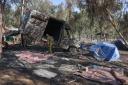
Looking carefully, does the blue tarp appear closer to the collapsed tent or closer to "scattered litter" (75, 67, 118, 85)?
the collapsed tent

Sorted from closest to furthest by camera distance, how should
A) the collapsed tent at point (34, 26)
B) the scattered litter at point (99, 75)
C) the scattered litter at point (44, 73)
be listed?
the scattered litter at point (44, 73) < the scattered litter at point (99, 75) < the collapsed tent at point (34, 26)

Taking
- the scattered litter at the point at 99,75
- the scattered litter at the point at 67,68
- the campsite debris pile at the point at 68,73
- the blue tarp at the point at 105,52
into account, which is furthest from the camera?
the blue tarp at the point at 105,52

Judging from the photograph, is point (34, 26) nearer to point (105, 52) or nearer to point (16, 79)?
point (105, 52)

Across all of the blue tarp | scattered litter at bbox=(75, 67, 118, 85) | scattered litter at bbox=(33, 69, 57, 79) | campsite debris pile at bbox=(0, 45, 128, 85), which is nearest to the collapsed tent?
the blue tarp

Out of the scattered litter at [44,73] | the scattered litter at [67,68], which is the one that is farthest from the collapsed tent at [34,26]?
the scattered litter at [44,73]

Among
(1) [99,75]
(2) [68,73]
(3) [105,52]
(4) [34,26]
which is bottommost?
(1) [99,75]

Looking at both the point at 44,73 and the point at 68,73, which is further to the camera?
the point at 68,73

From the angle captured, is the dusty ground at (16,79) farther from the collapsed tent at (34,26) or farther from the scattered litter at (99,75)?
the collapsed tent at (34,26)

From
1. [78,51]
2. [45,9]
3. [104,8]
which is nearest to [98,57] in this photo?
[78,51]

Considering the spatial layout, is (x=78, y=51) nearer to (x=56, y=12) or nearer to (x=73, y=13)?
(x=73, y=13)

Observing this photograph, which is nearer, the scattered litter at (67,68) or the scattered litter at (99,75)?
the scattered litter at (99,75)

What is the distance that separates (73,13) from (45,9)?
39.1 ft

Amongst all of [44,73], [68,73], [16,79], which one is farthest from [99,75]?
[16,79]

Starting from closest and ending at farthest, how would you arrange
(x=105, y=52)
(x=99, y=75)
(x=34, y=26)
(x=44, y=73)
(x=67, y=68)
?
(x=44, y=73)
(x=99, y=75)
(x=67, y=68)
(x=105, y=52)
(x=34, y=26)
